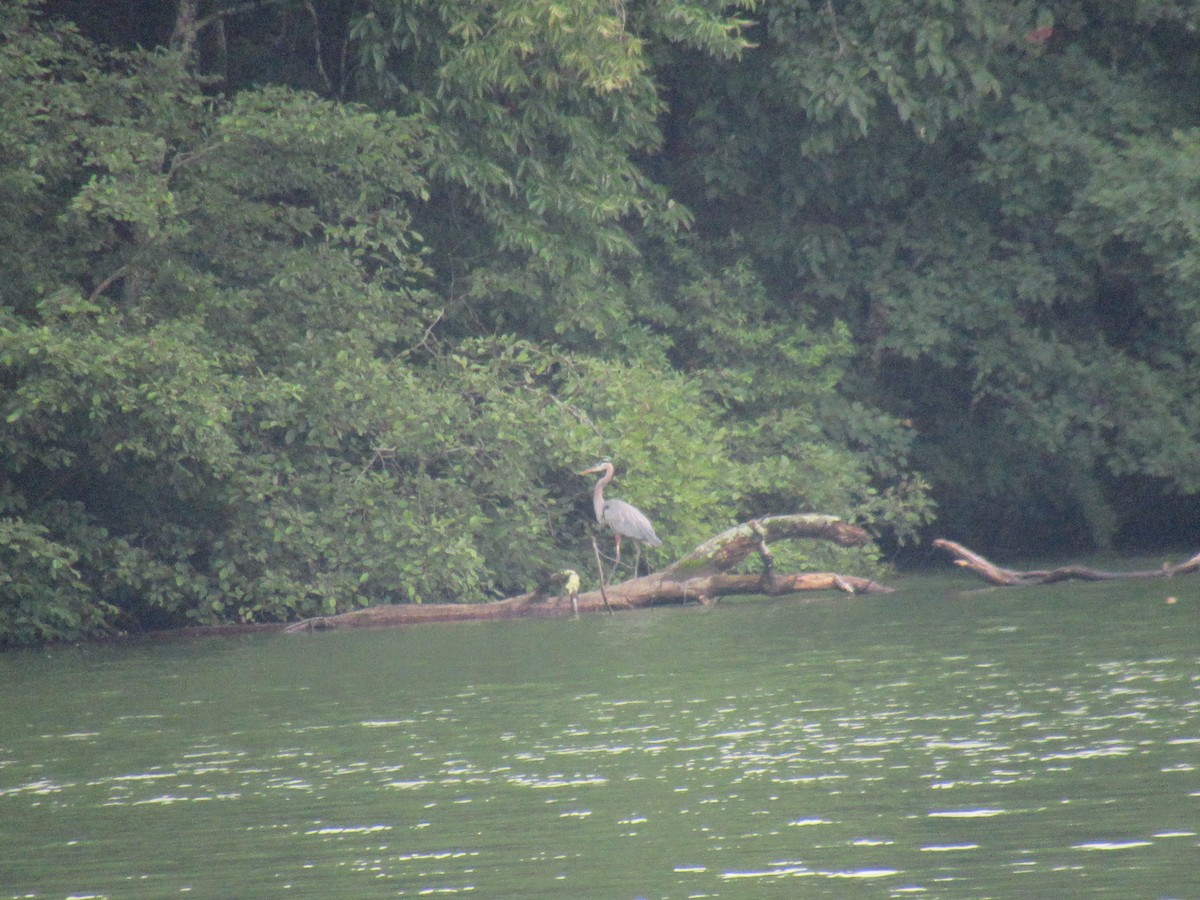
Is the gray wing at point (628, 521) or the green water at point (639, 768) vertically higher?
the gray wing at point (628, 521)

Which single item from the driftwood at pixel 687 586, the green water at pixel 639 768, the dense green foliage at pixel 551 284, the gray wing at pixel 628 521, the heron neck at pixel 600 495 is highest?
the dense green foliage at pixel 551 284

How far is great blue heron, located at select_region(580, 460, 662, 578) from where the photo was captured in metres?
17.6

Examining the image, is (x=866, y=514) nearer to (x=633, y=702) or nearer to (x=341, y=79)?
(x=341, y=79)

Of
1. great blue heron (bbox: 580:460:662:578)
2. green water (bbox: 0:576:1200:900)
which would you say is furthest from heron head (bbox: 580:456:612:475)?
green water (bbox: 0:576:1200:900)

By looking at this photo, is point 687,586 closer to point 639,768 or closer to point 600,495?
point 600,495

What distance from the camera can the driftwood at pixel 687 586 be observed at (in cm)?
1698

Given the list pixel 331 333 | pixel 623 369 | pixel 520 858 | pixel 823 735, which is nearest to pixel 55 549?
pixel 331 333

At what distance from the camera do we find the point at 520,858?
644 centimetres

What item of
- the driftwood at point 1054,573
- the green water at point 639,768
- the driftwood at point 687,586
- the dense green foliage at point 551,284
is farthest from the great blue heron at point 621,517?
the green water at point 639,768

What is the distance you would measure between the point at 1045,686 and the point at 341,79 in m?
12.0

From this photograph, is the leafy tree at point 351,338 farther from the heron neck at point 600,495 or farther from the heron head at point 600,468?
the heron neck at point 600,495

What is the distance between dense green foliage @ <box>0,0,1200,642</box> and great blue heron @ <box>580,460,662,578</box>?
0.54m

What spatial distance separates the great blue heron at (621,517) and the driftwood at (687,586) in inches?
16.9

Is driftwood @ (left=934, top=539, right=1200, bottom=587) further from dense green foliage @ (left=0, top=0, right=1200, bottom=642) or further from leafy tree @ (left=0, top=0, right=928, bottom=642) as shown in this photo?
leafy tree @ (left=0, top=0, right=928, bottom=642)
